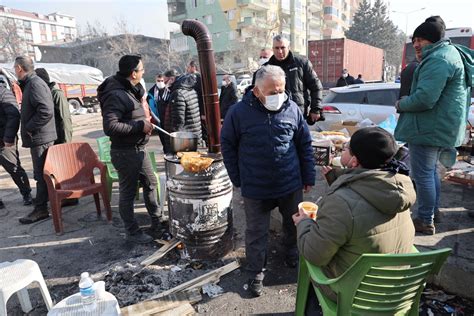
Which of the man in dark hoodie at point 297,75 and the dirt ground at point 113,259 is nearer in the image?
the dirt ground at point 113,259

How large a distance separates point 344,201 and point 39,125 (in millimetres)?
4190

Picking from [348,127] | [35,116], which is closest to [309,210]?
[348,127]

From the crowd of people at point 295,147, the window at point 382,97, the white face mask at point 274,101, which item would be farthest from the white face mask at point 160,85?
the white face mask at point 274,101

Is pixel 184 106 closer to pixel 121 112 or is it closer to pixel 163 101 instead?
pixel 121 112

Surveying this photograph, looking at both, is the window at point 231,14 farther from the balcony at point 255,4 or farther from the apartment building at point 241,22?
the balcony at point 255,4

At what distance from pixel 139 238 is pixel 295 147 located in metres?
2.16

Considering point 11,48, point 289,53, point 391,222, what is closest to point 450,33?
point 289,53

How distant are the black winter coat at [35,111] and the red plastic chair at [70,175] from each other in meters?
0.27

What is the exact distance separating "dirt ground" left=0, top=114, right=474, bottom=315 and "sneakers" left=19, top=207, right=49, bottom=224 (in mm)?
77

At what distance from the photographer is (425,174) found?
324cm

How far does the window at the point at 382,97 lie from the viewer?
710 centimetres

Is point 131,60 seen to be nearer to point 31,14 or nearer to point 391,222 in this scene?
point 391,222

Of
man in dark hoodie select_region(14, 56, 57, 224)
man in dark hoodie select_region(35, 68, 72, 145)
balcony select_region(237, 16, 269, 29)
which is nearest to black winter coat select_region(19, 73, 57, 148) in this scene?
man in dark hoodie select_region(14, 56, 57, 224)

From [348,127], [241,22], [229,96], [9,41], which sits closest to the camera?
[348,127]
